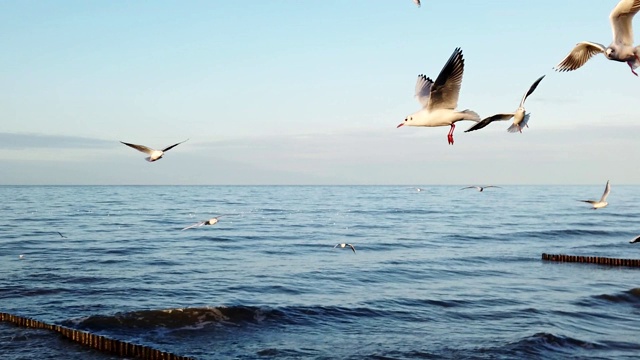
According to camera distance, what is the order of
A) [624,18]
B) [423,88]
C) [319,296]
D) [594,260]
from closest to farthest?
[624,18]
[423,88]
[319,296]
[594,260]

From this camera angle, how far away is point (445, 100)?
10234 mm

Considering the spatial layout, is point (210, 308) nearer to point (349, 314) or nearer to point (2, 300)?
point (349, 314)

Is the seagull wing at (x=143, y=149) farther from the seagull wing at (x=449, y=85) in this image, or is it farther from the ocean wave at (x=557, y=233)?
the ocean wave at (x=557, y=233)

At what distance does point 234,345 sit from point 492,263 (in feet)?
64.4

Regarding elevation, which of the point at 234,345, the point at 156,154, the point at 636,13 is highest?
the point at 636,13

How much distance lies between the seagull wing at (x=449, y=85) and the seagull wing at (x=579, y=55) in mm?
1823

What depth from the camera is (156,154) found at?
48.0 feet

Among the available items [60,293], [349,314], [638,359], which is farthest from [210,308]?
[638,359]

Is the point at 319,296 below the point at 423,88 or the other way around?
below

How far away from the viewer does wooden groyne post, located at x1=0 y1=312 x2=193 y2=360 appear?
14979 mm

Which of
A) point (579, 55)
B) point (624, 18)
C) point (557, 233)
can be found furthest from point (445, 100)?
point (557, 233)

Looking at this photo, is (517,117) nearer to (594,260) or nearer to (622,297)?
(622,297)

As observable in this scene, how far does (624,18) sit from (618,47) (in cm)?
82

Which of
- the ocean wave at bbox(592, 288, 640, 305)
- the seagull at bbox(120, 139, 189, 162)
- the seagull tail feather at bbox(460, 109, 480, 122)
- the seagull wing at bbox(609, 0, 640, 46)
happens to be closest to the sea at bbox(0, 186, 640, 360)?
the ocean wave at bbox(592, 288, 640, 305)
